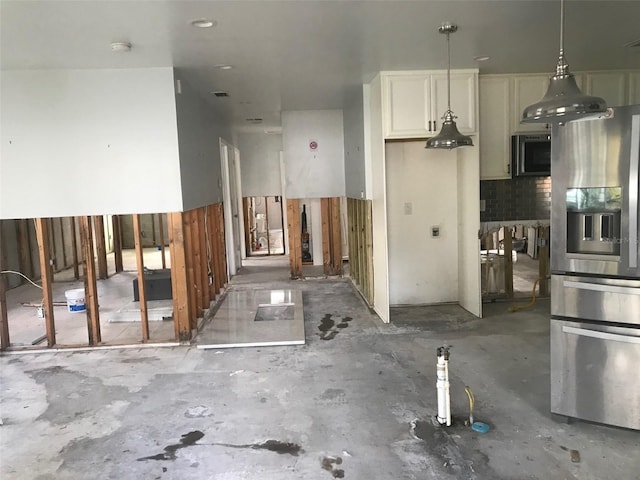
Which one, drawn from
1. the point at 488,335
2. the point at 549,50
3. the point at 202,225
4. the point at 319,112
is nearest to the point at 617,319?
the point at 488,335

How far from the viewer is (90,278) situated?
15.5ft

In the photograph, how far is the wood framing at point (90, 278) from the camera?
4.64 m

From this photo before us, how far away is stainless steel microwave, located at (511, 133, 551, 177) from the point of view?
17.3 ft

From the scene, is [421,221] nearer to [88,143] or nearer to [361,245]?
[361,245]

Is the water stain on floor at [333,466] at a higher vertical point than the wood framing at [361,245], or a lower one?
lower

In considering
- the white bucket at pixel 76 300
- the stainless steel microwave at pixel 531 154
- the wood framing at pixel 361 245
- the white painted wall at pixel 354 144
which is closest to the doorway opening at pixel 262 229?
the white painted wall at pixel 354 144

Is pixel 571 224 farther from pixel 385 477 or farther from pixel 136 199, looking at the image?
pixel 136 199

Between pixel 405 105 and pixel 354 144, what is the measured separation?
164 centimetres

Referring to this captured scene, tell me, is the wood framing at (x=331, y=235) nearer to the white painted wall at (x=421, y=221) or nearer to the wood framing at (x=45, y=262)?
the white painted wall at (x=421, y=221)

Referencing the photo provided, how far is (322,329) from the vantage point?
5180 mm

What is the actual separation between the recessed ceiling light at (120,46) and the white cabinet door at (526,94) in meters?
3.93

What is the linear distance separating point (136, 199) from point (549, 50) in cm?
402

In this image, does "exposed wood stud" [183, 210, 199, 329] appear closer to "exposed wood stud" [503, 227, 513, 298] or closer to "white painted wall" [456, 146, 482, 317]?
"white painted wall" [456, 146, 482, 317]

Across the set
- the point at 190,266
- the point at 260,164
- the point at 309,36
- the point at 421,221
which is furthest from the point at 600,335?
the point at 260,164
